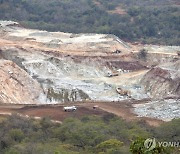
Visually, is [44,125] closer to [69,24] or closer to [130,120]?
[130,120]

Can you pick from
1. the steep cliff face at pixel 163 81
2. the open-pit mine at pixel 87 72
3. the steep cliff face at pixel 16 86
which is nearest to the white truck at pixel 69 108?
the open-pit mine at pixel 87 72

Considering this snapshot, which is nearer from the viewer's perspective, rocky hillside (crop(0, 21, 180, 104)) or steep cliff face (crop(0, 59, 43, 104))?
steep cliff face (crop(0, 59, 43, 104))

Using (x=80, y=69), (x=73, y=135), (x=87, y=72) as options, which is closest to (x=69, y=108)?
(x=73, y=135)

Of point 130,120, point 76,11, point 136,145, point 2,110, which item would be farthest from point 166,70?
point 76,11

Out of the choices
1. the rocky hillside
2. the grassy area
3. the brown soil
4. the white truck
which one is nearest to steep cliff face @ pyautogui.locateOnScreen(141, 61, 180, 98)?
the rocky hillside

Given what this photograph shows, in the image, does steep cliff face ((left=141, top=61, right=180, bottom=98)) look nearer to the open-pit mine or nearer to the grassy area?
the open-pit mine

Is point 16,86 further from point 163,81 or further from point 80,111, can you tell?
point 163,81

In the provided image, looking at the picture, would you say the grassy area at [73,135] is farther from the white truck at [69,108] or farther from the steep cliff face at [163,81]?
the steep cliff face at [163,81]
